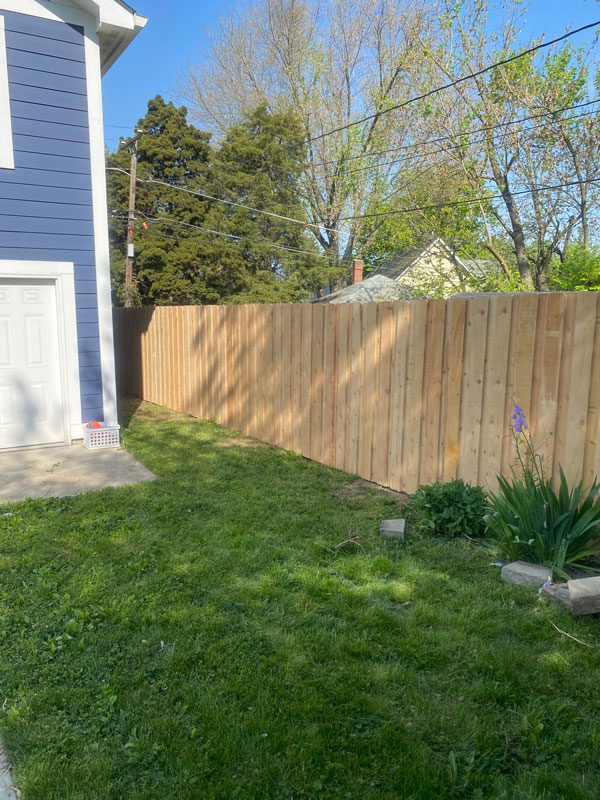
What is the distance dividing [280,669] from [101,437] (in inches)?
194

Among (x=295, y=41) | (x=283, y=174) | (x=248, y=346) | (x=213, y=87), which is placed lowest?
(x=248, y=346)

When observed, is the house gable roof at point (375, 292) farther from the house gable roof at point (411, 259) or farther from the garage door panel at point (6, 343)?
the garage door panel at point (6, 343)

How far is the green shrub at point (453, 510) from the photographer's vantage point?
4.12 meters

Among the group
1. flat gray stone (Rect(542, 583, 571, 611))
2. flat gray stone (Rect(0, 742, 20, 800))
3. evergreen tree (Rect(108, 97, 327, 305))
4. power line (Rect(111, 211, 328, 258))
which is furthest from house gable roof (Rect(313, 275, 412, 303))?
flat gray stone (Rect(0, 742, 20, 800))

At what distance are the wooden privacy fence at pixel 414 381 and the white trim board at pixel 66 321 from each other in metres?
2.04

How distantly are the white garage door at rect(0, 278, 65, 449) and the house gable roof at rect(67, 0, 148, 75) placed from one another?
10.0 ft

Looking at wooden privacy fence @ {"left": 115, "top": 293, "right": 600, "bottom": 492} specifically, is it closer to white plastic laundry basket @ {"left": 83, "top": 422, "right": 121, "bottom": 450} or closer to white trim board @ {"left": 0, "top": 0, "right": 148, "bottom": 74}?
white plastic laundry basket @ {"left": 83, "top": 422, "right": 121, "bottom": 450}

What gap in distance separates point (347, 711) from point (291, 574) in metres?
1.25

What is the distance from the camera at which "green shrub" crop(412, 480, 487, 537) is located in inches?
162

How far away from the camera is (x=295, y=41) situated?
946 inches

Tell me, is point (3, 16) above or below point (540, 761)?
above

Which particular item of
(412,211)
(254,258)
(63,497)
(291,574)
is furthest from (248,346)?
(254,258)

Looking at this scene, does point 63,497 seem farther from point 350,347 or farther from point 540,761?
point 540,761

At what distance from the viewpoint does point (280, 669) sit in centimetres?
260
